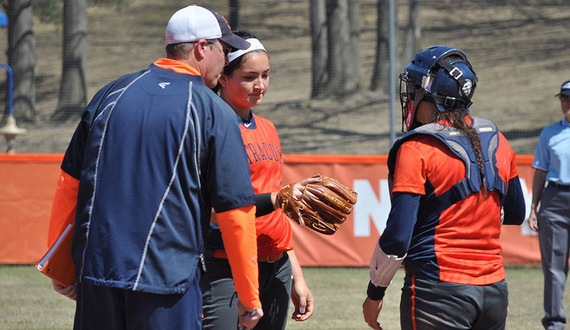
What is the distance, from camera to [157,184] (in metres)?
2.53

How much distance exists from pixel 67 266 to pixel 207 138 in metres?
0.83

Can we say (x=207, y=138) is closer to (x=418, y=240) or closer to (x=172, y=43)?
(x=172, y=43)

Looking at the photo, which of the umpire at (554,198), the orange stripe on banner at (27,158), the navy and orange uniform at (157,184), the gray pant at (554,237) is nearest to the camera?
the navy and orange uniform at (157,184)

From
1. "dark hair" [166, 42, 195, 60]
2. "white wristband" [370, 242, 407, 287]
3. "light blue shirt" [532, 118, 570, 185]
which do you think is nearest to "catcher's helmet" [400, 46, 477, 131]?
"white wristband" [370, 242, 407, 287]

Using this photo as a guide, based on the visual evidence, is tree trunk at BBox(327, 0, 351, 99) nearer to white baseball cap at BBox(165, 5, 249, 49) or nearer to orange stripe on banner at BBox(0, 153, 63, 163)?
orange stripe on banner at BBox(0, 153, 63, 163)

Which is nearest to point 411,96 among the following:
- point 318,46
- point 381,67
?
point 381,67

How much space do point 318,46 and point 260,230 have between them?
495 inches

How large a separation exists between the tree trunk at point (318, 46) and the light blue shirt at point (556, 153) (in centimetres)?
847

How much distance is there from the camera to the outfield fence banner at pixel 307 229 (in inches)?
357

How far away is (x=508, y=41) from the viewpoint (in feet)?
65.7

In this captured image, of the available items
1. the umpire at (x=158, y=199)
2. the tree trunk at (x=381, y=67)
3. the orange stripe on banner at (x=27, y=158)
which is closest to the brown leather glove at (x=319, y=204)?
the umpire at (x=158, y=199)

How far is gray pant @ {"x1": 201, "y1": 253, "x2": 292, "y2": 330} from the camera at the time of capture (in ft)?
11.0

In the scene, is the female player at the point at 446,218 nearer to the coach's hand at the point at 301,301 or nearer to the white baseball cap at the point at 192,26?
the coach's hand at the point at 301,301

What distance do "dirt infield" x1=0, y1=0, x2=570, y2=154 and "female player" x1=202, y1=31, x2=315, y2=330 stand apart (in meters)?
9.42
